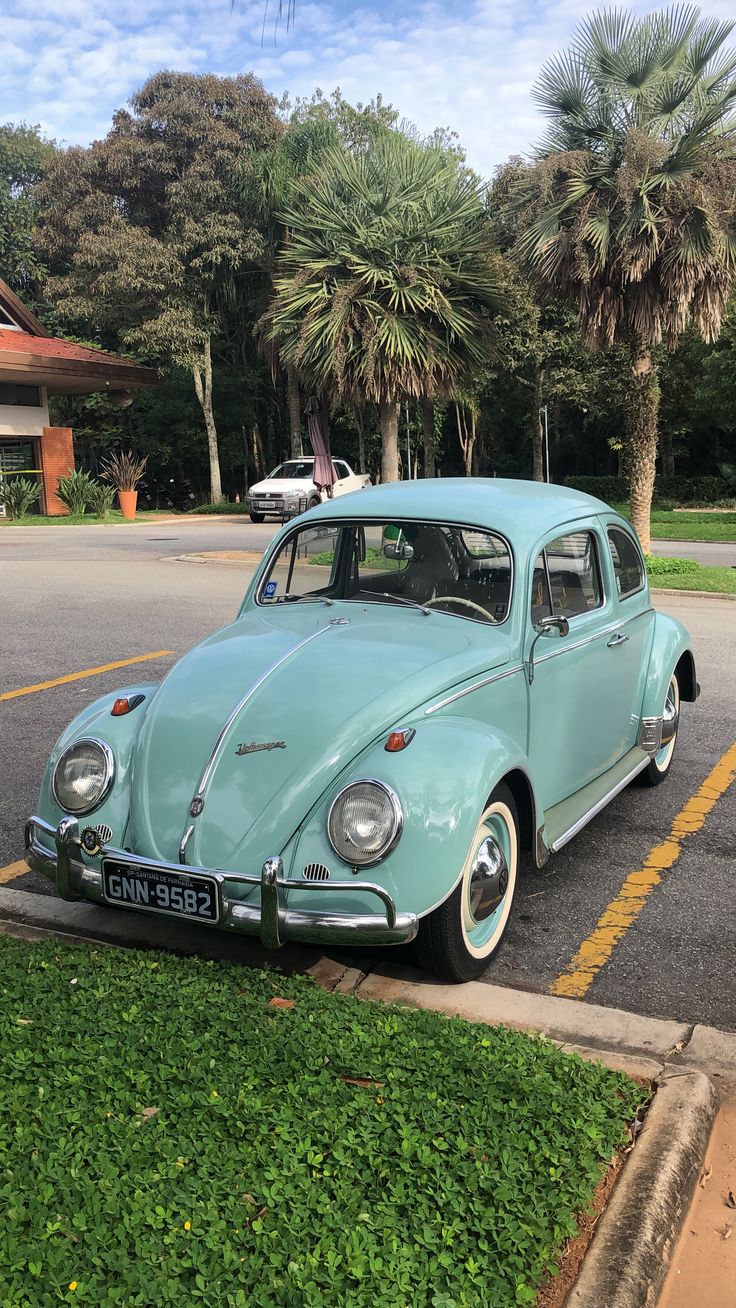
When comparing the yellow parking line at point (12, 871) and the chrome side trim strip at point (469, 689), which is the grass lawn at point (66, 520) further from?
the chrome side trim strip at point (469, 689)

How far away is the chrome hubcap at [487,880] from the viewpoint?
3598 mm

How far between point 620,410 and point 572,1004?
40.0 metres

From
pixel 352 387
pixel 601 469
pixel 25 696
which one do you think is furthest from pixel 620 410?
pixel 25 696

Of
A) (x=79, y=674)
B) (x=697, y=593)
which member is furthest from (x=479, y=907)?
(x=697, y=593)

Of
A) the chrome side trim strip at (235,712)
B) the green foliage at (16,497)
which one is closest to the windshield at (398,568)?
the chrome side trim strip at (235,712)

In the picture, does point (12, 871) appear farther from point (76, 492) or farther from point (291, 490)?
point (76, 492)

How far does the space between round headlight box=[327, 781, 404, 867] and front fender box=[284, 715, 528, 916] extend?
29 mm

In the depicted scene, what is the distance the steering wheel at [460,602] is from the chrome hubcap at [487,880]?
106cm

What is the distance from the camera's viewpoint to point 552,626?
174 inches

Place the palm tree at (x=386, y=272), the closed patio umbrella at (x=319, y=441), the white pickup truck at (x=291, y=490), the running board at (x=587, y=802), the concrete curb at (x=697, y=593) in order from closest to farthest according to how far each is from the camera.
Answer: the running board at (x=587, y=802)
the concrete curb at (x=697, y=593)
the closed patio umbrella at (x=319, y=441)
the palm tree at (x=386, y=272)
the white pickup truck at (x=291, y=490)

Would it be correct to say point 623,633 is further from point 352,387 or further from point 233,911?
point 352,387

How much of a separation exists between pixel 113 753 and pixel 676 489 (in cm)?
3879

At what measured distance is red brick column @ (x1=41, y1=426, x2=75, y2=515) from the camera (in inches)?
1308

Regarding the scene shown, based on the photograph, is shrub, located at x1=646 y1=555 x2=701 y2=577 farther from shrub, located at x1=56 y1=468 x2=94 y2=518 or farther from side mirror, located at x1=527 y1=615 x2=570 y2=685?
shrub, located at x1=56 y1=468 x2=94 y2=518
